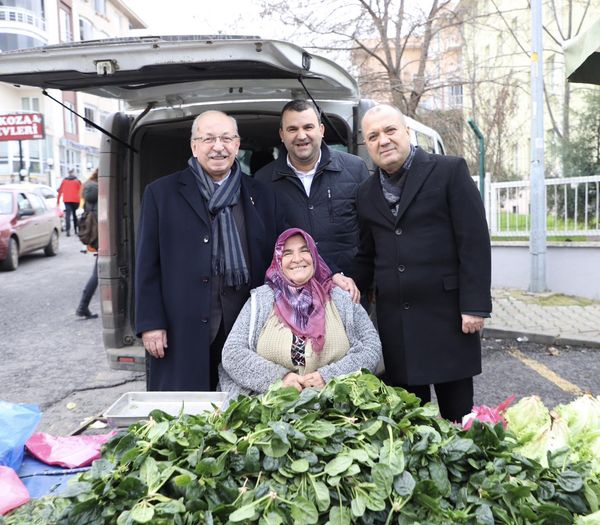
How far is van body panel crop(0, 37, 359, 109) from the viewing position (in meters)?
2.97

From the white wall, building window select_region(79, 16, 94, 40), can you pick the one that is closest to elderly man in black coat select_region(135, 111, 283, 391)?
the white wall

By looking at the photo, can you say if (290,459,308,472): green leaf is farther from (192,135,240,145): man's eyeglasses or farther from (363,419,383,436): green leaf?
(192,135,240,145): man's eyeglasses

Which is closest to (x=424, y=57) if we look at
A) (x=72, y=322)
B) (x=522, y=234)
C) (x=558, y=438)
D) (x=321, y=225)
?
(x=522, y=234)

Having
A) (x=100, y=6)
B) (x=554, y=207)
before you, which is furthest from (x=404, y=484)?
(x=100, y=6)

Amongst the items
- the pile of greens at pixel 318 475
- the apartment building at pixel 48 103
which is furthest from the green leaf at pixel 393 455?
the apartment building at pixel 48 103

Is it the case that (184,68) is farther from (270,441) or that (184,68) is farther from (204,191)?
(270,441)

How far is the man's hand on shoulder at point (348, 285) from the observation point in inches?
132

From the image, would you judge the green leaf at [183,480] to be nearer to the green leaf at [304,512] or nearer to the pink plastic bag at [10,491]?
the green leaf at [304,512]

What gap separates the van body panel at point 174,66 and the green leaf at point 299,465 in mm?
1890

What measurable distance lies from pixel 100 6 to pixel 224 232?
5368cm

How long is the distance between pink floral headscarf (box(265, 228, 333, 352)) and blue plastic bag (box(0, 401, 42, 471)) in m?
1.24

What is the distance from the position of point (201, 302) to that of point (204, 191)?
589mm

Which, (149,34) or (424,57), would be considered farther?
(424,57)

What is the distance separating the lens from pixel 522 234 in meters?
9.81
